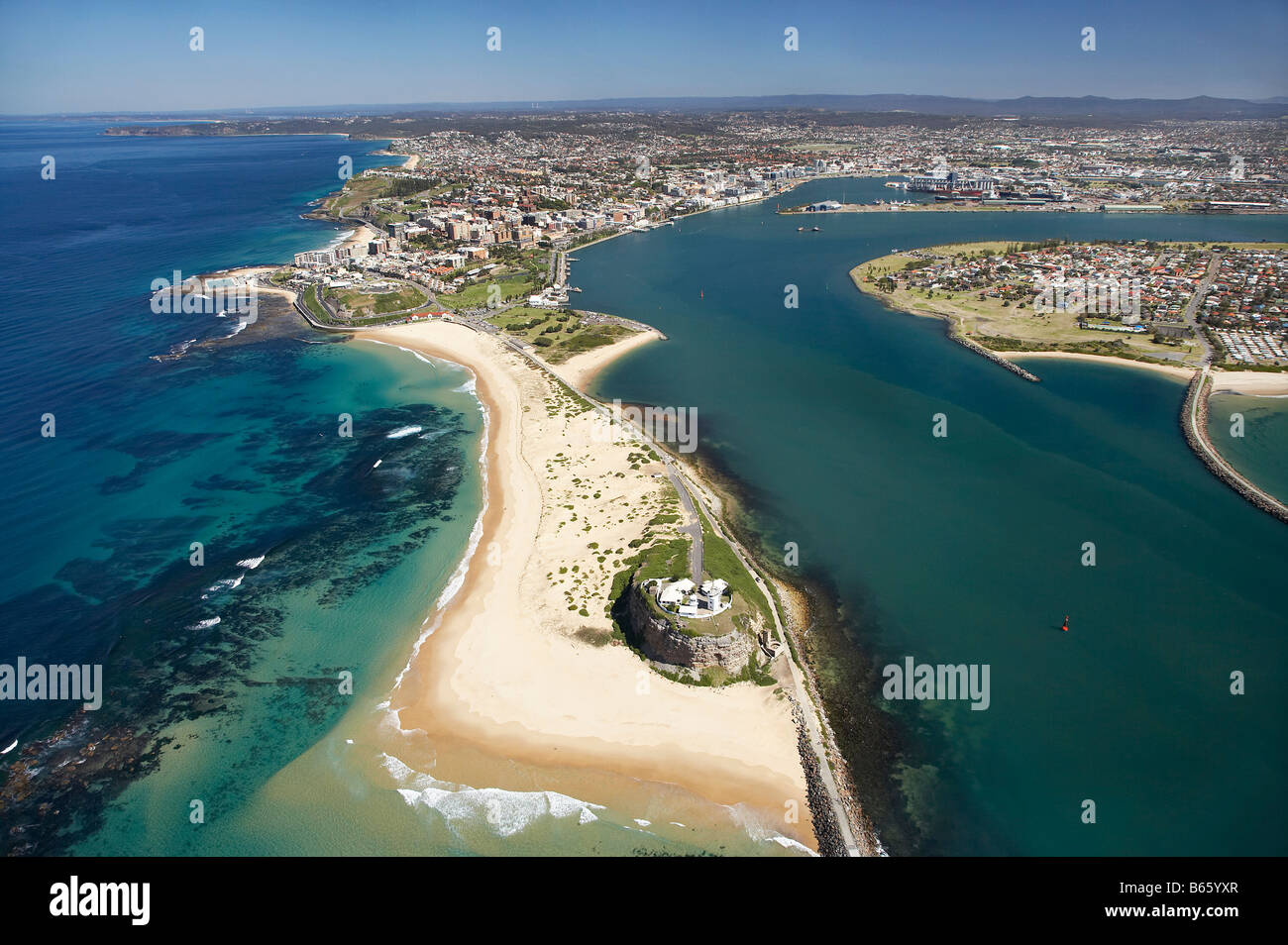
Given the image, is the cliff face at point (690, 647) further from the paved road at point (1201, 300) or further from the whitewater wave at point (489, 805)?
the paved road at point (1201, 300)

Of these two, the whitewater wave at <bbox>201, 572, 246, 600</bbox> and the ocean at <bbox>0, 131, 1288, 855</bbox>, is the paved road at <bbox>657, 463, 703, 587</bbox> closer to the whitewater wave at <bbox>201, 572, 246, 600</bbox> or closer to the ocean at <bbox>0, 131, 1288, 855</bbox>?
the ocean at <bbox>0, 131, 1288, 855</bbox>

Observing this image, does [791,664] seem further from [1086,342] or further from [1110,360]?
[1086,342]

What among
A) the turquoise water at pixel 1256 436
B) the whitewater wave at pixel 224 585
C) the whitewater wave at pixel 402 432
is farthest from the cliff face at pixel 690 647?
the turquoise water at pixel 1256 436

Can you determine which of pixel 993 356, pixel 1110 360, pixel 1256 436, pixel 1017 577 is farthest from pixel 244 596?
pixel 1110 360

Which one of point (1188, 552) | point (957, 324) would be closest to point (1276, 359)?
point (957, 324)

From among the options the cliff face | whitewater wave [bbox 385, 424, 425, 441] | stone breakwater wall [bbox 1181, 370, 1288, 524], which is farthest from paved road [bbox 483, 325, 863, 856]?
stone breakwater wall [bbox 1181, 370, 1288, 524]
